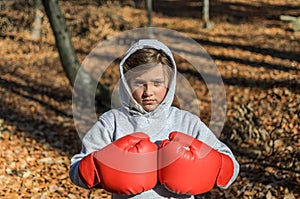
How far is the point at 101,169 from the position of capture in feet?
8.37

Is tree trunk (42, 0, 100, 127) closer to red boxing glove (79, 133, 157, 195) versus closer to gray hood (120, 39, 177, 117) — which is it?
gray hood (120, 39, 177, 117)

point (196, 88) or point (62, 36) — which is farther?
point (196, 88)

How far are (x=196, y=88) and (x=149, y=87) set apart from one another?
7.97 m

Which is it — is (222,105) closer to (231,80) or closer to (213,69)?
(231,80)

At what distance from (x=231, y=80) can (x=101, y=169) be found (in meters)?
8.47

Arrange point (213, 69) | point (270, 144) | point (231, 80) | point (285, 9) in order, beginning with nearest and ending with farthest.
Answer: point (270, 144), point (231, 80), point (213, 69), point (285, 9)

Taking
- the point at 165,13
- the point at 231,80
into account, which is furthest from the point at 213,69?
the point at 165,13

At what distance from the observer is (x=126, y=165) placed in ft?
8.30

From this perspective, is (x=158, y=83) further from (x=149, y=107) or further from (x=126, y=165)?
(x=126, y=165)

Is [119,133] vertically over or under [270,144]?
over

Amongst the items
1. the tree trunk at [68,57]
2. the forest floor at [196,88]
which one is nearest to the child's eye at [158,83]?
the forest floor at [196,88]

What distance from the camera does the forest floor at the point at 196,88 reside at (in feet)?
20.0

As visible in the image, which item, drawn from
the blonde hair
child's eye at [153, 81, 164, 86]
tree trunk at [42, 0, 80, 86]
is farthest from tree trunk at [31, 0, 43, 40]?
child's eye at [153, 81, 164, 86]

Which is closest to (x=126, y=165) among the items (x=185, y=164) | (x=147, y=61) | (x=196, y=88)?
(x=185, y=164)
